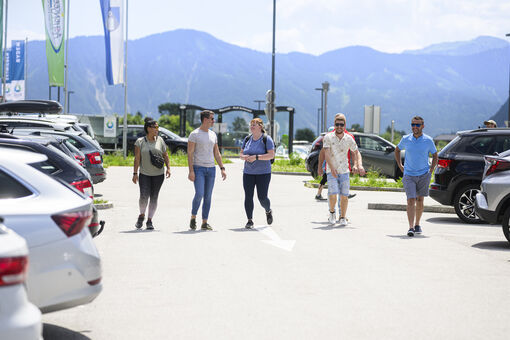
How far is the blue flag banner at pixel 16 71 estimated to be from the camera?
5100cm

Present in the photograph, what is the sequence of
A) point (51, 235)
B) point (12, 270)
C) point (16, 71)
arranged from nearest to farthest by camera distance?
point (12, 270)
point (51, 235)
point (16, 71)

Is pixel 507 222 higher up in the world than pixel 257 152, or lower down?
lower down

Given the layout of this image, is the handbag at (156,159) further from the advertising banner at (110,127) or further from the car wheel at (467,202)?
the advertising banner at (110,127)

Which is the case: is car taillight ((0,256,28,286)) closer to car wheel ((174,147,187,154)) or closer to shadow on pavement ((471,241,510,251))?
shadow on pavement ((471,241,510,251))

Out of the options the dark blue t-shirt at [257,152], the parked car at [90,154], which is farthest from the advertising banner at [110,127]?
the dark blue t-shirt at [257,152]

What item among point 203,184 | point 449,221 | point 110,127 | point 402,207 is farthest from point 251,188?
point 110,127

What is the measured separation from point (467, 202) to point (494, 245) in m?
3.08

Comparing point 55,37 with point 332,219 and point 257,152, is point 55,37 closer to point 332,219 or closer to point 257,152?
point 257,152

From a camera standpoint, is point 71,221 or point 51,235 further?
point 71,221

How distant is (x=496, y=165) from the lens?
34.8ft

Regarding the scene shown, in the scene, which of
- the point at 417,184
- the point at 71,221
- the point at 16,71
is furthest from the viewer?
the point at 16,71

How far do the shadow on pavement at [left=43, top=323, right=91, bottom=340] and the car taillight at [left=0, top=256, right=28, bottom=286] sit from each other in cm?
203

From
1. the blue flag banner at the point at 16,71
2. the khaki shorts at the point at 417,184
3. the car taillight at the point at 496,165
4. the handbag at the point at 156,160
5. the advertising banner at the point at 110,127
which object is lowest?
the khaki shorts at the point at 417,184

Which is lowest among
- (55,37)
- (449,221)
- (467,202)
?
(449,221)
